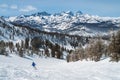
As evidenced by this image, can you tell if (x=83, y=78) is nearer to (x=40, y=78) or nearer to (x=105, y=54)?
(x=40, y=78)

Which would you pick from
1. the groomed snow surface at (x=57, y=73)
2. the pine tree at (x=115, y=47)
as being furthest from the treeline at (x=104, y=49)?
the groomed snow surface at (x=57, y=73)

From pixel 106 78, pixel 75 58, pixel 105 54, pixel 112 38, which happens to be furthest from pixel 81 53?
pixel 106 78

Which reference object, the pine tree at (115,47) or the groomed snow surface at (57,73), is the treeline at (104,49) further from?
the groomed snow surface at (57,73)

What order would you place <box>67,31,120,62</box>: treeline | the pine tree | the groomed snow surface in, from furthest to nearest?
<box>67,31,120,62</box>: treeline
the pine tree
the groomed snow surface

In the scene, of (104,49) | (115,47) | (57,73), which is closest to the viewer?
(57,73)

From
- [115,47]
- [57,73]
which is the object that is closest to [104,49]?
[115,47]

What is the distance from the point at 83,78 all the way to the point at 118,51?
1550 inches

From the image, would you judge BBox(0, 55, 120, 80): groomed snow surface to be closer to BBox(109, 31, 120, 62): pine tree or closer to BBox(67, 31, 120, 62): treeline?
BBox(109, 31, 120, 62): pine tree

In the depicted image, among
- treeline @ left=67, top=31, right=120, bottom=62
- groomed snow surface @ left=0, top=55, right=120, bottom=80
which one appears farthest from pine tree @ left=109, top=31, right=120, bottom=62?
groomed snow surface @ left=0, top=55, right=120, bottom=80

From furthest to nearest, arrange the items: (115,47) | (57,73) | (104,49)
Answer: (104,49), (115,47), (57,73)

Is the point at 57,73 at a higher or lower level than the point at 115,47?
lower

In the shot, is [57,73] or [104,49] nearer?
[57,73]

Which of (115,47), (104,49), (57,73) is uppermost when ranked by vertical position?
(115,47)

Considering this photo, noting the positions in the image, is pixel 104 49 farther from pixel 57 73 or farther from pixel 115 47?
pixel 57 73
